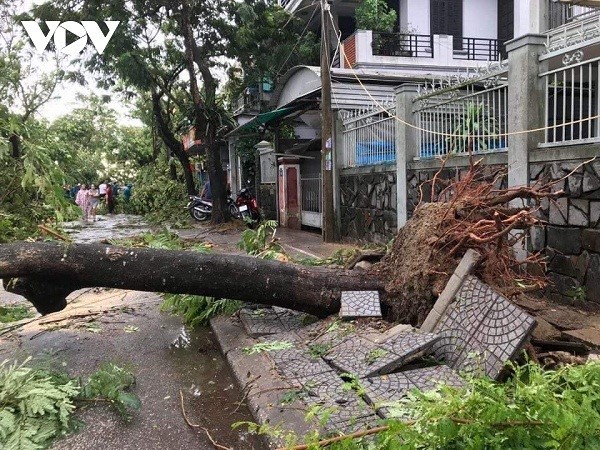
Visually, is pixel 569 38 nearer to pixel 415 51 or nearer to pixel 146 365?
pixel 146 365

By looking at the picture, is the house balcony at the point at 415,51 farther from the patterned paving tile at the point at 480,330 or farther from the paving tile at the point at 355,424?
the paving tile at the point at 355,424

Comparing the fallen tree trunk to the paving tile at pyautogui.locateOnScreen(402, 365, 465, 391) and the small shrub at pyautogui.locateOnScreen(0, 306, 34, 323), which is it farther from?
the paving tile at pyautogui.locateOnScreen(402, 365, 465, 391)

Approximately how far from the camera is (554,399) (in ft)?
7.08

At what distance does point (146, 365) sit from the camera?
4547 millimetres

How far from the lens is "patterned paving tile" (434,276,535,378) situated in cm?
328

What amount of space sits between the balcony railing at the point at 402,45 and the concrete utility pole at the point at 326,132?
5.95m

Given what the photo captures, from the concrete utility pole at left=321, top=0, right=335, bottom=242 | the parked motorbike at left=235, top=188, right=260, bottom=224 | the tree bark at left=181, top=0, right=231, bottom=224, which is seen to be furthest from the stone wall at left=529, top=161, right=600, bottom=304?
the tree bark at left=181, top=0, right=231, bottom=224

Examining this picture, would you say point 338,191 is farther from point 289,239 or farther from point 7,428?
point 7,428

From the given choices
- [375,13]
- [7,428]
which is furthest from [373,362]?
[375,13]

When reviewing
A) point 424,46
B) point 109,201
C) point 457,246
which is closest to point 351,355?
point 457,246

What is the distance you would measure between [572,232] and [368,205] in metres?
4.87

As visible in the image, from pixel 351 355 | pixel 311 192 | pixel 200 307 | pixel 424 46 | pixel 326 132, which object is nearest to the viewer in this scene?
pixel 351 355

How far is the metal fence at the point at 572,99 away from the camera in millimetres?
4965

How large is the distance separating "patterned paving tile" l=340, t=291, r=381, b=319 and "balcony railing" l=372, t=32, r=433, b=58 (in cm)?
1248
